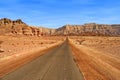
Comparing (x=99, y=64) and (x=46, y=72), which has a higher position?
(x=46, y=72)

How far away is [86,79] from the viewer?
12.7 m

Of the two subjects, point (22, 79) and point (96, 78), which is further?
point (96, 78)

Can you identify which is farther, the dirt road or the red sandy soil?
the red sandy soil

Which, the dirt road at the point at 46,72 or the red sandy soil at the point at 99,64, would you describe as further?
the red sandy soil at the point at 99,64

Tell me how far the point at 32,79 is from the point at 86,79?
2821 millimetres

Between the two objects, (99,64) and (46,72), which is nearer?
(46,72)

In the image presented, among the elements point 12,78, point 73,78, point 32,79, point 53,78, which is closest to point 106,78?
point 73,78

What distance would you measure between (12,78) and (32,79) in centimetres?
106

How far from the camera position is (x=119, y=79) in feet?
43.2

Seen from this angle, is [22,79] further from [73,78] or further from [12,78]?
[73,78]

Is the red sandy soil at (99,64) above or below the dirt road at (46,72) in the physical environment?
below

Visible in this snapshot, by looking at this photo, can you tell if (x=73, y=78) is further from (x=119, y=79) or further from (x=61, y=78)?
(x=119, y=79)

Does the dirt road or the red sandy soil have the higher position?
the dirt road

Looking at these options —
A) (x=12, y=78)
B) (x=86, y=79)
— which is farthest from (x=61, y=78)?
(x=12, y=78)
